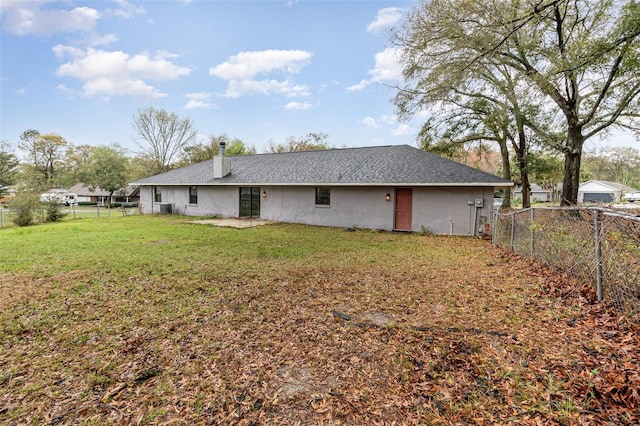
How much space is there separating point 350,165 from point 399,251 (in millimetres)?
7520

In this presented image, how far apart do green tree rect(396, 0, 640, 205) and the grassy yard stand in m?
6.48

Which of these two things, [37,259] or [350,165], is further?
[350,165]

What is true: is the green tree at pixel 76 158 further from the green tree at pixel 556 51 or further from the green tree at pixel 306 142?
the green tree at pixel 556 51

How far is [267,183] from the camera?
15.2 meters

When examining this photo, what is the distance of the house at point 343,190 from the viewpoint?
11.7 meters

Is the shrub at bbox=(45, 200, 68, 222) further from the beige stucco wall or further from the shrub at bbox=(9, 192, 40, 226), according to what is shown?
the beige stucco wall

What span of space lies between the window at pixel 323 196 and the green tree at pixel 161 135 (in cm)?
2550

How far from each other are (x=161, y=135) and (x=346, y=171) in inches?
1097

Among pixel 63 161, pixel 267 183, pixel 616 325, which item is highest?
pixel 63 161

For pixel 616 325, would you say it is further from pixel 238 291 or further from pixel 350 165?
pixel 350 165

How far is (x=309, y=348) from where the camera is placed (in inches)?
126

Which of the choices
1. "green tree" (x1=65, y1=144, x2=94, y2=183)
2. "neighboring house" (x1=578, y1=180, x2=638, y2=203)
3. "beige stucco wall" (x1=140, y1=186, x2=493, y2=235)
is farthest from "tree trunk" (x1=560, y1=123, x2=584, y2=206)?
"green tree" (x1=65, y1=144, x2=94, y2=183)

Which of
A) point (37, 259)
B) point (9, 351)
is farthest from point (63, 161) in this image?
point (9, 351)

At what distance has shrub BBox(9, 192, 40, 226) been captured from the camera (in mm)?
15379
